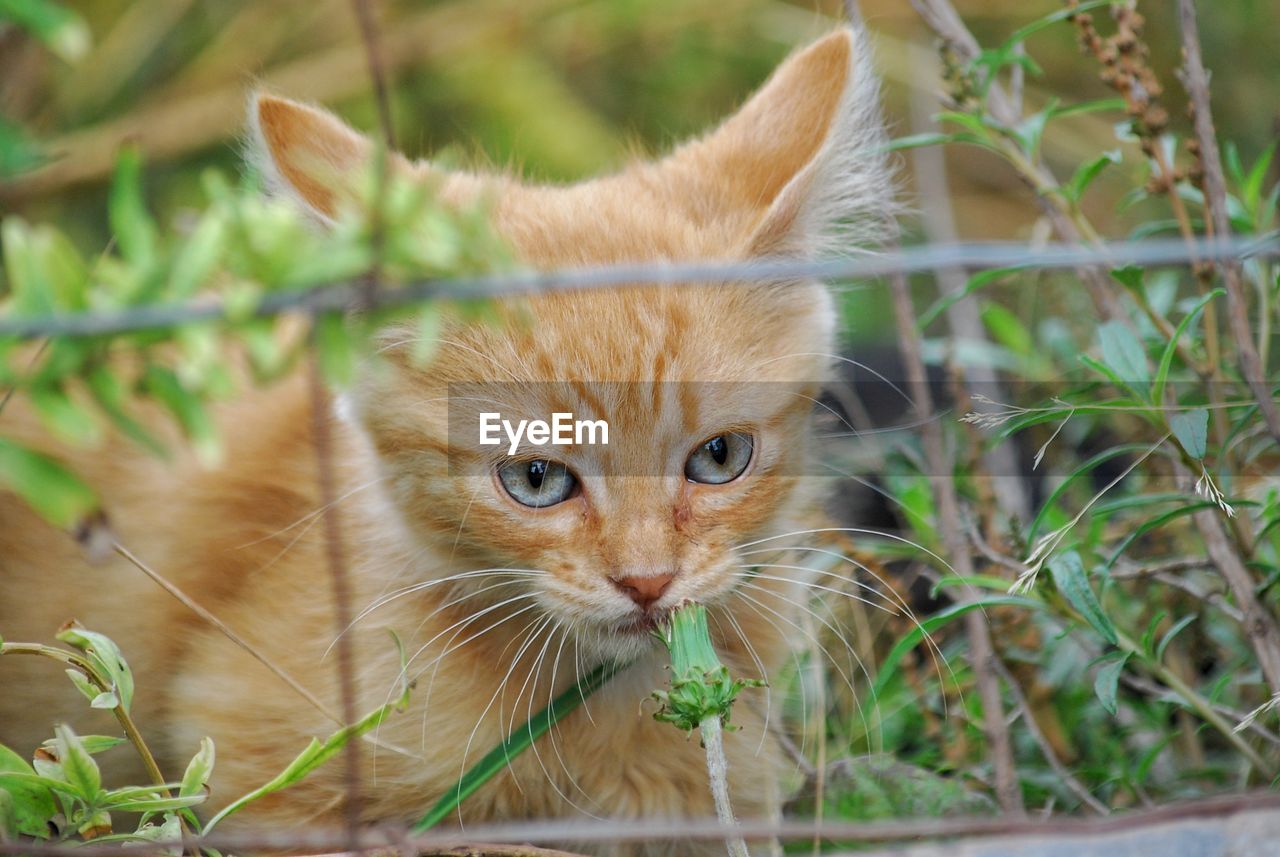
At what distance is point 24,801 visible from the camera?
4.36 feet

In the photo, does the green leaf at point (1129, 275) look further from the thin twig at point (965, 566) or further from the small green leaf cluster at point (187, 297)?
the small green leaf cluster at point (187, 297)

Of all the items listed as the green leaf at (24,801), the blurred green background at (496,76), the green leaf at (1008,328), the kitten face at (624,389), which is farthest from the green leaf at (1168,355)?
the blurred green background at (496,76)

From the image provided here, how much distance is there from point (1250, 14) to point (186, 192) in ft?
11.1

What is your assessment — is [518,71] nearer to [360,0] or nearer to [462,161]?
[462,161]

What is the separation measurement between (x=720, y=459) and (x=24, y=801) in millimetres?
874

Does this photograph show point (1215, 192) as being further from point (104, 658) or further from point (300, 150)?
point (104, 658)

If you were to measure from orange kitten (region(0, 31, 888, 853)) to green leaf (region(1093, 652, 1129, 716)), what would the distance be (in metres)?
0.44

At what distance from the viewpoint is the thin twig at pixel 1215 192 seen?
5.36 feet

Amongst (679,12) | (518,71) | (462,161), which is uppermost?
(679,12)

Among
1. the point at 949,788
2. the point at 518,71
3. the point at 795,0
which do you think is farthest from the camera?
the point at 795,0

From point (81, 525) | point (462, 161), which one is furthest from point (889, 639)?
point (81, 525)

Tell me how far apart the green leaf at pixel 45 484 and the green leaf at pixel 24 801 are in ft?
1.76

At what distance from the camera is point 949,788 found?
1806 mm

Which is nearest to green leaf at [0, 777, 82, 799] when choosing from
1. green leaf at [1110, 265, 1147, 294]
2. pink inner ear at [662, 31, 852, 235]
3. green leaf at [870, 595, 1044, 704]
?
green leaf at [870, 595, 1044, 704]
